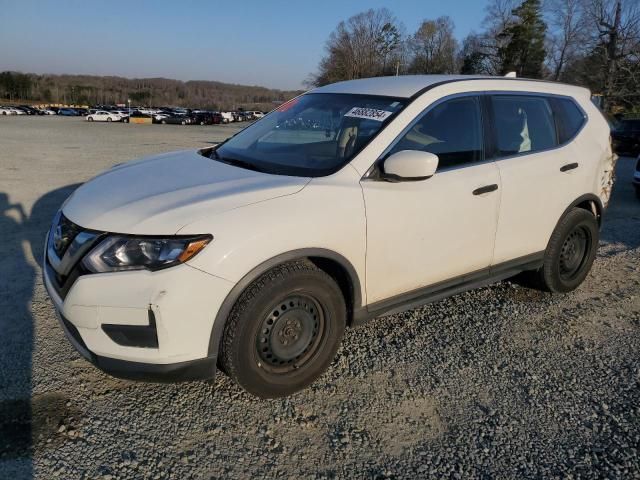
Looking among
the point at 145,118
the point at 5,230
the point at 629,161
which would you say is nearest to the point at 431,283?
the point at 5,230

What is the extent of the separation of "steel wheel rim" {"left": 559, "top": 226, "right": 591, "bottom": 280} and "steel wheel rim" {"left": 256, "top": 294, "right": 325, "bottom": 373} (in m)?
2.57

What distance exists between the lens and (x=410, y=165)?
2.79 meters

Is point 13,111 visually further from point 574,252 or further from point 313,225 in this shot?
point 313,225

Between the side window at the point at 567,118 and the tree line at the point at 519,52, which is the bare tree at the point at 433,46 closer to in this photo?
the tree line at the point at 519,52

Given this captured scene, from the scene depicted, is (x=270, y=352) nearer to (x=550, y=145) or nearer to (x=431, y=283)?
(x=431, y=283)

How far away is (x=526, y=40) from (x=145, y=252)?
216ft

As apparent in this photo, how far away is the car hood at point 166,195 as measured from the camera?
2385 mm

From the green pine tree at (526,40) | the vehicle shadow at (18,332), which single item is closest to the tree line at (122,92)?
the green pine tree at (526,40)

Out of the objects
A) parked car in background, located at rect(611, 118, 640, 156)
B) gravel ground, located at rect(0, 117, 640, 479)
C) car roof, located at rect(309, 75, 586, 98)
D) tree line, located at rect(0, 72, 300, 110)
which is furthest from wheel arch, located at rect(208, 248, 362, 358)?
tree line, located at rect(0, 72, 300, 110)

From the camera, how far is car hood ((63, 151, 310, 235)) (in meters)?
2.38

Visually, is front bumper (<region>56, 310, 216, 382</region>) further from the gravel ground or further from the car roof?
the car roof

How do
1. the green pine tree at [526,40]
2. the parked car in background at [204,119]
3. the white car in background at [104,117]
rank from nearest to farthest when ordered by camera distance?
the white car in background at [104,117]
the parked car in background at [204,119]
the green pine tree at [526,40]

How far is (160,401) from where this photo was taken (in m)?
2.81

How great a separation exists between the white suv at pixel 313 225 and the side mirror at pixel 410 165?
1 centimetres
